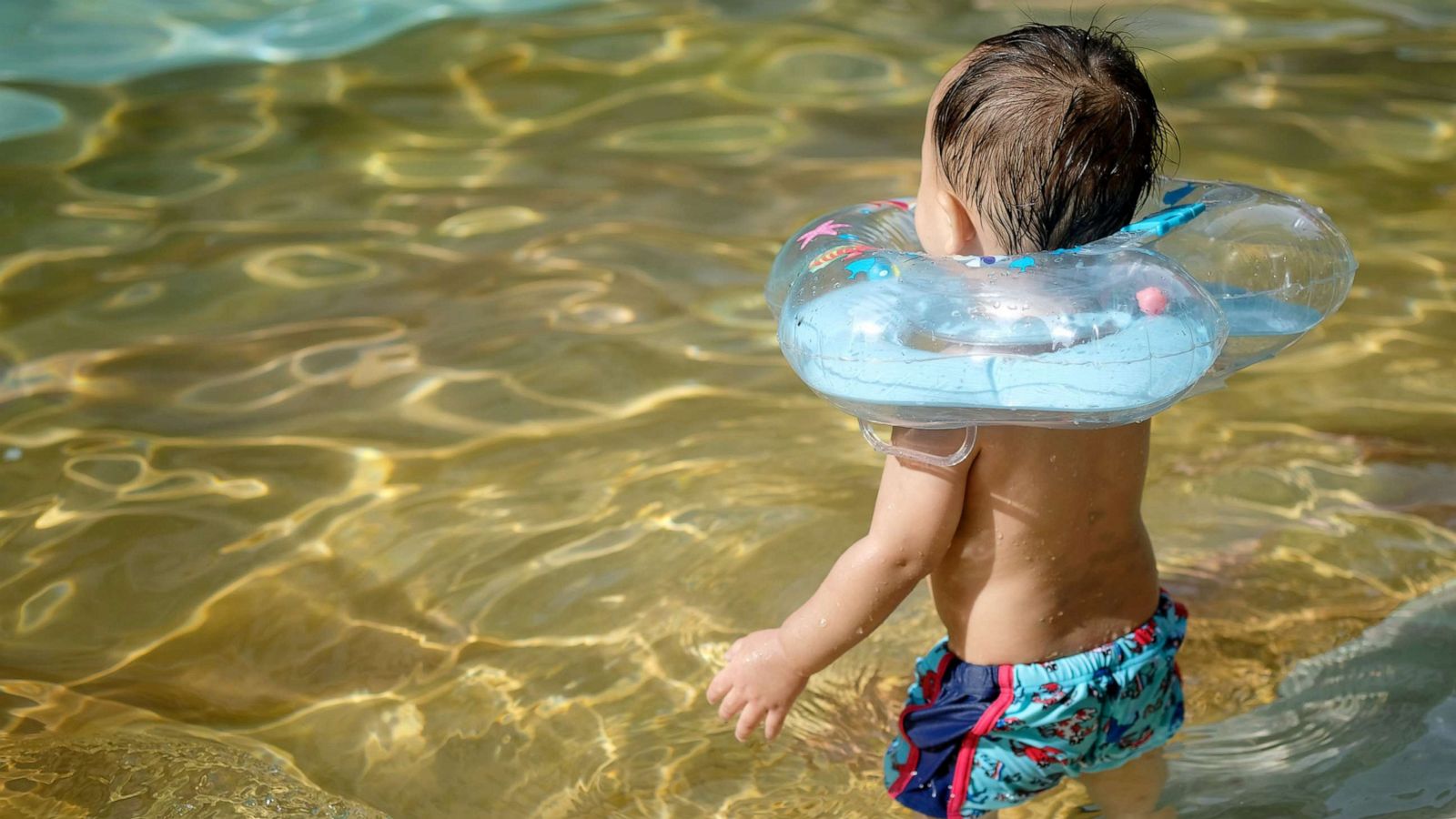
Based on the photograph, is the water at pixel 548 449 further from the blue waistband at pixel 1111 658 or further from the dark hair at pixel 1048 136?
the dark hair at pixel 1048 136

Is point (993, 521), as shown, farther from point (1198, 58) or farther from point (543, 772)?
point (1198, 58)

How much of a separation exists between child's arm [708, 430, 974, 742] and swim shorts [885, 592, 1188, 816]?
0.74 feet

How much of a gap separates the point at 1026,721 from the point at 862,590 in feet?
1.16

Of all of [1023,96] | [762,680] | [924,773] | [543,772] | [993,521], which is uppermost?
[1023,96]

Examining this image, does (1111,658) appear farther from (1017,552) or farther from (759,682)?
(759,682)

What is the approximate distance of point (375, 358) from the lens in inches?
164

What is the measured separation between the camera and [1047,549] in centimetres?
225

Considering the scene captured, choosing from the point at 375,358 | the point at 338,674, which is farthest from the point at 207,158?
the point at 338,674

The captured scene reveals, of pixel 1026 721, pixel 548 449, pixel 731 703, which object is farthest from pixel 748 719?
pixel 548 449

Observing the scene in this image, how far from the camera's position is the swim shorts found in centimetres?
230

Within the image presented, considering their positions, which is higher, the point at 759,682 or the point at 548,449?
the point at 759,682

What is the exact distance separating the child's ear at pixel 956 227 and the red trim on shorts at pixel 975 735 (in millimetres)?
683

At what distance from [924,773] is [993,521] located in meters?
0.47

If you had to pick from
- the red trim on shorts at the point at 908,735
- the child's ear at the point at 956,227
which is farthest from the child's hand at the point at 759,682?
the child's ear at the point at 956,227
